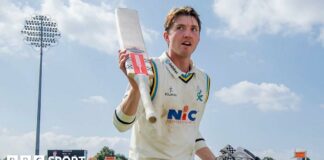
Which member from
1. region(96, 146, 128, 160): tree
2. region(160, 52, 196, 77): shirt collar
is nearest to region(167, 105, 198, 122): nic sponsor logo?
region(160, 52, 196, 77): shirt collar

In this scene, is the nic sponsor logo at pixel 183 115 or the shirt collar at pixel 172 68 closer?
the nic sponsor logo at pixel 183 115

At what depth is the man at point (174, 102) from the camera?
434 cm

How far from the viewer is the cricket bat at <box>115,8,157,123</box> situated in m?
3.73

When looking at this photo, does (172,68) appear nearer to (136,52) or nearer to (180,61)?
(180,61)

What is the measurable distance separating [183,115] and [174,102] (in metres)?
0.14

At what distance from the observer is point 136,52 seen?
4.08 meters

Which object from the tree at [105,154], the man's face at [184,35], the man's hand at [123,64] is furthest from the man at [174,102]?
the tree at [105,154]

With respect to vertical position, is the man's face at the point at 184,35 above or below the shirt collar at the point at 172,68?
above

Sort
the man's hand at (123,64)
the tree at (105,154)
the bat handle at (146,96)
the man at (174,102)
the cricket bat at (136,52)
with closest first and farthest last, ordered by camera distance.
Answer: the bat handle at (146,96), the cricket bat at (136,52), the man's hand at (123,64), the man at (174,102), the tree at (105,154)

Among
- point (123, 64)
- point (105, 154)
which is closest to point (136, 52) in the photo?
point (123, 64)

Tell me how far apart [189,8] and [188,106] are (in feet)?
2.57

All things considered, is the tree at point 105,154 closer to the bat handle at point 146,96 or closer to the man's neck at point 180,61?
the man's neck at point 180,61

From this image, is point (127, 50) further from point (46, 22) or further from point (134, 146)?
point (46, 22)

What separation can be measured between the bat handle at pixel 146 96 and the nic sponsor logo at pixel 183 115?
2.05 feet
